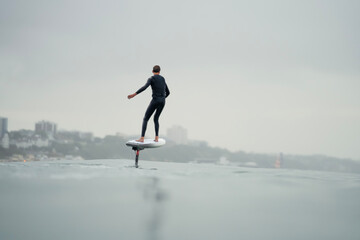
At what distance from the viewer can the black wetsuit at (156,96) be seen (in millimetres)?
14533

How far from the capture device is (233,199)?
26.1 feet

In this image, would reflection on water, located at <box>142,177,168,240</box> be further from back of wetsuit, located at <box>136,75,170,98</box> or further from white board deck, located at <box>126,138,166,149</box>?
back of wetsuit, located at <box>136,75,170,98</box>

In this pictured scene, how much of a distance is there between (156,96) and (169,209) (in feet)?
26.4

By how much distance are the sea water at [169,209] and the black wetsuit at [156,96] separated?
192 inches

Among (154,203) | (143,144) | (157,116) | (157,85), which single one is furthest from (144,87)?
(154,203)

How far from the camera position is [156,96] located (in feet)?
48.1

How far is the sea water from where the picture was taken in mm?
5898

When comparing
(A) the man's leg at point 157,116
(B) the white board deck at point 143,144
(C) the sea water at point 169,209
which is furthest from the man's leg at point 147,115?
(C) the sea water at point 169,209

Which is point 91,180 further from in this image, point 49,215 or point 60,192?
point 49,215

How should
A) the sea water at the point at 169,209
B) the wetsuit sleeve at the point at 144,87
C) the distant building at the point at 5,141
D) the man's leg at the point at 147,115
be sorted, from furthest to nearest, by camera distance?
1. the distant building at the point at 5,141
2. the man's leg at the point at 147,115
3. the wetsuit sleeve at the point at 144,87
4. the sea water at the point at 169,209

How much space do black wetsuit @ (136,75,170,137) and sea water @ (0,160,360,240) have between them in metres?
4.88

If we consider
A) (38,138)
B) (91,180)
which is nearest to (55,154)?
(38,138)

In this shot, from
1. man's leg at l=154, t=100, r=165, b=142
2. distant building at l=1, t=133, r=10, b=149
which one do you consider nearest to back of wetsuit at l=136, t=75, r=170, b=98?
man's leg at l=154, t=100, r=165, b=142

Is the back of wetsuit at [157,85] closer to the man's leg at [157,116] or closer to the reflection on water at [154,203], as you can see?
the man's leg at [157,116]
